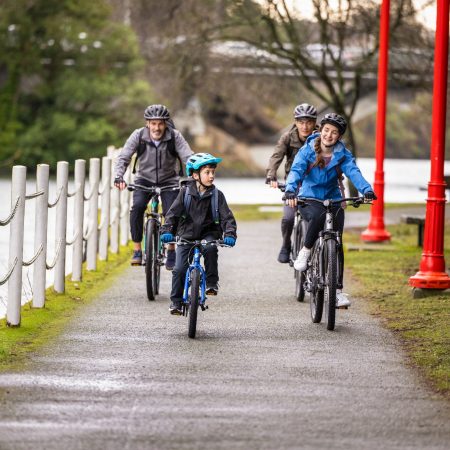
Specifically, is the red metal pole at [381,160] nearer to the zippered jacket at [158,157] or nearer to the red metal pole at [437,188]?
the red metal pole at [437,188]

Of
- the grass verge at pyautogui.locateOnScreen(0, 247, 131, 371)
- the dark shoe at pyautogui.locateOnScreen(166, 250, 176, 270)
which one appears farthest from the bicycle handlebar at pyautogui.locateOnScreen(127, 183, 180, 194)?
the grass verge at pyautogui.locateOnScreen(0, 247, 131, 371)

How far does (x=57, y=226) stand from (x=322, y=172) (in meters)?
2.58

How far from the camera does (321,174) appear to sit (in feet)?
35.8

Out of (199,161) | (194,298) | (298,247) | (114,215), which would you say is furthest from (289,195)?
(114,215)

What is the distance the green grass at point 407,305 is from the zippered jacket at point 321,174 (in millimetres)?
1094

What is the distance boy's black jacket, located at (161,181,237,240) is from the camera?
10.1m

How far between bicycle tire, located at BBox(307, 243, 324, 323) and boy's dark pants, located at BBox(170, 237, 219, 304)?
0.96 metres

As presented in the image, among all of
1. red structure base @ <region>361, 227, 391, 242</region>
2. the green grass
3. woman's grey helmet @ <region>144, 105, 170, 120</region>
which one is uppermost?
woman's grey helmet @ <region>144, 105, 170, 120</region>

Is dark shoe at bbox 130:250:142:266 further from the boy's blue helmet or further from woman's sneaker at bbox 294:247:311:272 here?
the boy's blue helmet

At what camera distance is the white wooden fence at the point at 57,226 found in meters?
10.0

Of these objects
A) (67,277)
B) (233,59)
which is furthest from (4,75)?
(67,277)

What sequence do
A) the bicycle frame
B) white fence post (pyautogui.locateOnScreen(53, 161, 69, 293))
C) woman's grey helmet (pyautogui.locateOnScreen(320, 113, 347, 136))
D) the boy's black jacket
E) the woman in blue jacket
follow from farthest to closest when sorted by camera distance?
white fence post (pyautogui.locateOnScreen(53, 161, 69, 293))
the woman in blue jacket
woman's grey helmet (pyautogui.locateOnScreen(320, 113, 347, 136))
the boy's black jacket
the bicycle frame

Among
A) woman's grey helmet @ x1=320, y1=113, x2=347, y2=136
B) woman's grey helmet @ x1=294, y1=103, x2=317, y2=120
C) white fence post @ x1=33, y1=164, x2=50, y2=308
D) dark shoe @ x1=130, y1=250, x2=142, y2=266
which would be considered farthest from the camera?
dark shoe @ x1=130, y1=250, x2=142, y2=266

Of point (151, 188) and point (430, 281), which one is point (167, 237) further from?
point (430, 281)
